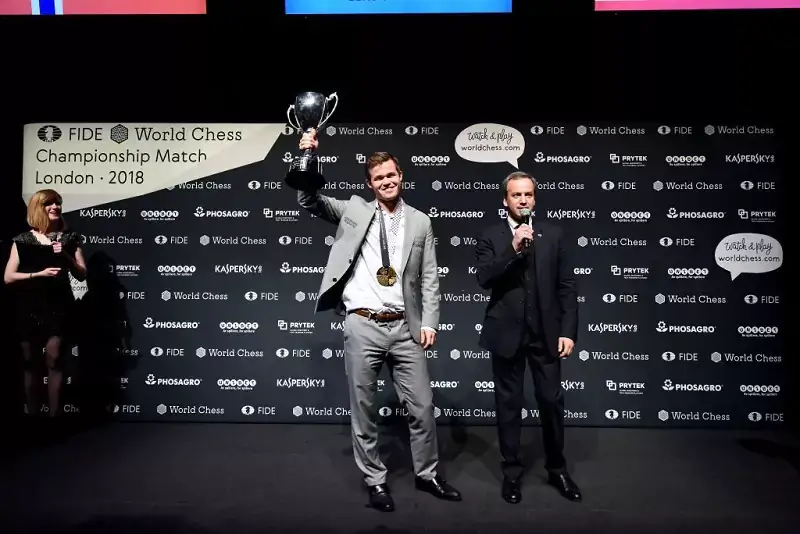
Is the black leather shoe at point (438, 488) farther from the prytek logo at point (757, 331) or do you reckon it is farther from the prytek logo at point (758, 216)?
the prytek logo at point (758, 216)

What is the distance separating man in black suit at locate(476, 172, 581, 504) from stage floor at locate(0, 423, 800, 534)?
262mm

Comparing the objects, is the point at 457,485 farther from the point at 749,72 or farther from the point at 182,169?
the point at 749,72

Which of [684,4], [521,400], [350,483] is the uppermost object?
[684,4]

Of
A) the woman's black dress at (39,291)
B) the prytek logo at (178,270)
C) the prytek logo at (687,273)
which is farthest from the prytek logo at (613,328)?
the woman's black dress at (39,291)

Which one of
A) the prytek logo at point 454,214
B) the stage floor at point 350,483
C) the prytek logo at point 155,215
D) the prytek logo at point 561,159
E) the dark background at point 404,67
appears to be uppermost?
the dark background at point 404,67

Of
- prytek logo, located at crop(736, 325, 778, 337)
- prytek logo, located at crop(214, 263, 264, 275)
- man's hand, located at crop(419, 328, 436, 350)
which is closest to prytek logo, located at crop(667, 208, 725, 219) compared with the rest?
prytek logo, located at crop(736, 325, 778, 337)

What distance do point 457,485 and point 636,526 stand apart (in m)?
0.90

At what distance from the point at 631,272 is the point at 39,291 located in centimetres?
398

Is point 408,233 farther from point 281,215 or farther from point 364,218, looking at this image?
point 281,215

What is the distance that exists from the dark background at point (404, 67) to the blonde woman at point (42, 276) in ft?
2.18

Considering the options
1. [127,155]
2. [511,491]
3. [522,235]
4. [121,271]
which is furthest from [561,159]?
[121,271]

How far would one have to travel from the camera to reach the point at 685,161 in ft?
13.8

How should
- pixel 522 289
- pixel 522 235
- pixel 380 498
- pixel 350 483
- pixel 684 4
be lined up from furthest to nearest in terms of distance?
pixel 684 4, pixel 350 483, pixel 522 289, pixel 380 498, pixel 522 235

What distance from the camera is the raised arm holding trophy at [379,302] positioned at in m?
2.88
